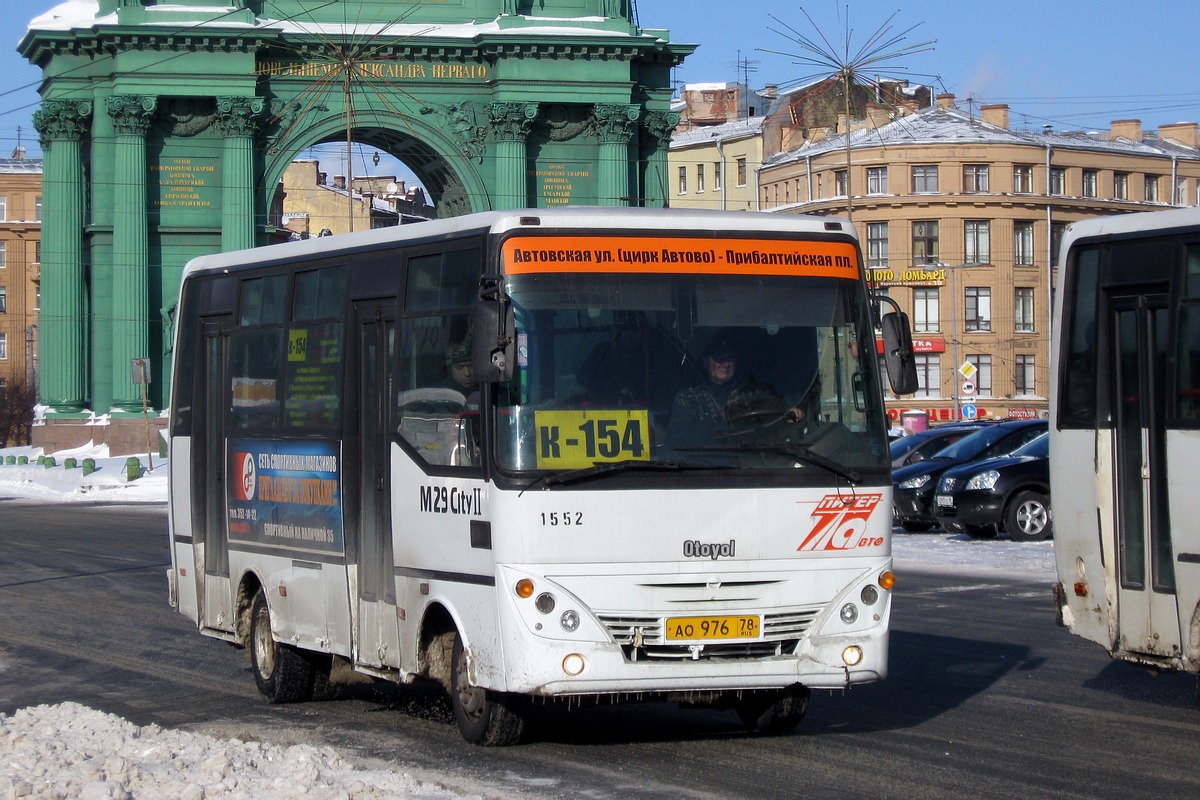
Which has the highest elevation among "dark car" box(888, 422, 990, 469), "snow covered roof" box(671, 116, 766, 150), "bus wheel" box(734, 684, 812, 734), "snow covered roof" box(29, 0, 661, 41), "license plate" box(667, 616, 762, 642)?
"snow covered roof" box(671, 116, 766, 150)

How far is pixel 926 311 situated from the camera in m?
81.2

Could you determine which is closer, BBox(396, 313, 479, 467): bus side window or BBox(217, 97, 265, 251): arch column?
BBox(396, 313, 479, 467): bus side window

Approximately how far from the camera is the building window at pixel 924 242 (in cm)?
8081

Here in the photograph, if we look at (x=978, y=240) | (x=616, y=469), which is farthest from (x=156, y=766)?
(x=978, y=240)

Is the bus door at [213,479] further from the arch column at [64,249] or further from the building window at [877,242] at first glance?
the building window at [877,242]

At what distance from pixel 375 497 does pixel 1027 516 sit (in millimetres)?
14919

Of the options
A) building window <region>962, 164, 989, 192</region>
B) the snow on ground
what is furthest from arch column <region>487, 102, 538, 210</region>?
the snow on ground

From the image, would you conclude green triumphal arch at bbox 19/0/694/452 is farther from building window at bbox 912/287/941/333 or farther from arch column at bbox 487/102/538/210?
building window at bbox 912/287/941/333

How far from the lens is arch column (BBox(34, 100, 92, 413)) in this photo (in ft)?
180

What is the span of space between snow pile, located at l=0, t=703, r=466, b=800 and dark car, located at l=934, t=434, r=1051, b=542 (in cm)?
1573

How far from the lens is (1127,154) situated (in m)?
84.8

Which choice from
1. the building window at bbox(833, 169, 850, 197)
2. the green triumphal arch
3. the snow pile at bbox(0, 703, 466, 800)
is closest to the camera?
the snow pile at bbox(0, 703, 466, 800)

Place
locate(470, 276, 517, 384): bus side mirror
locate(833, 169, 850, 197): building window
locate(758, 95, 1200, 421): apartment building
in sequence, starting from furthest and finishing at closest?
1. locate(833, 169, 850, 197): building window
2. locate(758, 95, 1200, 421): apartment building
3. locate(470, 276, 517, 384): bus side mirror

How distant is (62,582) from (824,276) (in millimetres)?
13178
